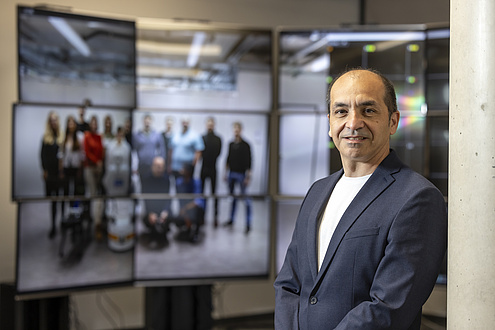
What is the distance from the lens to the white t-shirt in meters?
1.83

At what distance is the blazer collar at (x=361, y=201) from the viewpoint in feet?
5.68

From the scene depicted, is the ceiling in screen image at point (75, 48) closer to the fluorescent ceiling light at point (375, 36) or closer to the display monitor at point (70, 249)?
the display monitor at point (70, 249)

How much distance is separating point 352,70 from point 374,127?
211 millimetres

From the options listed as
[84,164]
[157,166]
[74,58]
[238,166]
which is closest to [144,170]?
[157,166]

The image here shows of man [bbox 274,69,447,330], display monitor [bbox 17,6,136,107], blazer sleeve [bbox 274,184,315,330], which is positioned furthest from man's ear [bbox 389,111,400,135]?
display monitor [bbox 17,6,136,107]

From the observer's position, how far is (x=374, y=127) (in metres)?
1.77

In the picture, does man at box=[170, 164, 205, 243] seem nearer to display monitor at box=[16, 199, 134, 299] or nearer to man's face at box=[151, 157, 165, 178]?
man's face at box=[151, 157, 165, 178]

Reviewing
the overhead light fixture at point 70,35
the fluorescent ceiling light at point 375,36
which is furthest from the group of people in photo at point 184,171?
the fluorescent ceiling light at point 375,36

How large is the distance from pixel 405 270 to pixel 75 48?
3.27 meters

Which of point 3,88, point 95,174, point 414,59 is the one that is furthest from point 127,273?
point 414,59

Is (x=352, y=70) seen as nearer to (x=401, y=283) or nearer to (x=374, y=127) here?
(x=374, y=127)

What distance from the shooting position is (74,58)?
414 cm

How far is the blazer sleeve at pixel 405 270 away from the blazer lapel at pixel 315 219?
0.73 ft

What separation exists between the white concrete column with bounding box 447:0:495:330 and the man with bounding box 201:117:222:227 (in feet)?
9.58
